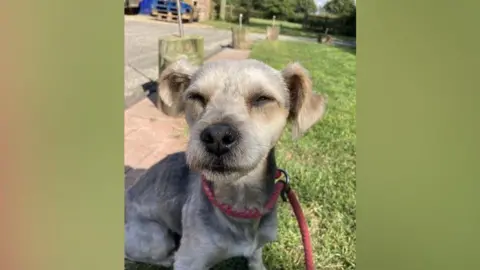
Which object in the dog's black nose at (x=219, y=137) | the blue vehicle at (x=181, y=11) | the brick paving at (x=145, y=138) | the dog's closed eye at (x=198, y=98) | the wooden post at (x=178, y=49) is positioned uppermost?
the blue vehicle at (x=181, y=11)

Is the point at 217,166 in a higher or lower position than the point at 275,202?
higher

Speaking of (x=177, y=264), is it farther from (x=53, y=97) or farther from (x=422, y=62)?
(x=422, y=62)

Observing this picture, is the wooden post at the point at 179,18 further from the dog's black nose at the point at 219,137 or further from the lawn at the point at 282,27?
the dog's black nose at the point at 219,137

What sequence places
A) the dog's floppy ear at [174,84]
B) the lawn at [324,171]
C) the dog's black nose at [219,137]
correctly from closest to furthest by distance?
1. the dog's black nose at [219,137]
2. the dog's floppy ear at [174,84]
3. the lawn at [324,171]

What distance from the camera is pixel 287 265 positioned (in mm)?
1314

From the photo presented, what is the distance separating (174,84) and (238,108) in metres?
0.20

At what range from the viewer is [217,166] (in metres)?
1.06

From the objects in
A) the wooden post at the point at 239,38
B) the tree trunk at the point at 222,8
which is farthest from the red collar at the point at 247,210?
the tree trunk at the point at 222,8

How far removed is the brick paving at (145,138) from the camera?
128 cm

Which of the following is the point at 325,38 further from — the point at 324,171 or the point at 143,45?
the point at 143,45

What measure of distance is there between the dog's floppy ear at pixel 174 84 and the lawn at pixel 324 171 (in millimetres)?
195

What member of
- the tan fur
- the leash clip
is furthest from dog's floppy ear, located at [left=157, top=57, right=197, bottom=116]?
the leash clip

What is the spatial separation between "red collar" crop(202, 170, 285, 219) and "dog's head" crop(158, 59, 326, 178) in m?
0.12

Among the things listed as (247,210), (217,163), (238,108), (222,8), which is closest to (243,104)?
(238,108)
